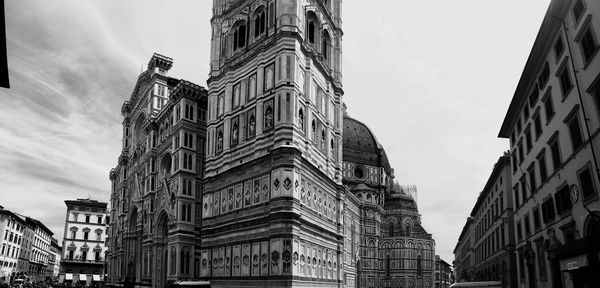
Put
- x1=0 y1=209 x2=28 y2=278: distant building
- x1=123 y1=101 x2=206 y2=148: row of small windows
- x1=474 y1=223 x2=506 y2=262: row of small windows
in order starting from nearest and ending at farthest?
1. x1=474 y1=223 x2=506 y2=262: row of small windows
2. x1=123 y1=101 x2=206 y2=148: row of small windows
3. x1=0 y1=209 x2=28 y2=278: distant building

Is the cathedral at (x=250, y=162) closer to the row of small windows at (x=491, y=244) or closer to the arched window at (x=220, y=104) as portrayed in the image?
the arched window at (x=220, y=104)

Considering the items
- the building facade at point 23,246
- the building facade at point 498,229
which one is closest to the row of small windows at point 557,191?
the building facade at point 498,229

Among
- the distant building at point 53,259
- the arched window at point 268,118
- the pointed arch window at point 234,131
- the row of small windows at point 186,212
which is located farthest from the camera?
the distant building at point 53,259

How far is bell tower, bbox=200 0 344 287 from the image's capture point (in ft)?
131

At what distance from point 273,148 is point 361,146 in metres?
96.9

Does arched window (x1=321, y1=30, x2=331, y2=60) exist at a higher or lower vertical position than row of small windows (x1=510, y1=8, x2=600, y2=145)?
higher

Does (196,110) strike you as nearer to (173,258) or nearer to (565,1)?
(173,258)

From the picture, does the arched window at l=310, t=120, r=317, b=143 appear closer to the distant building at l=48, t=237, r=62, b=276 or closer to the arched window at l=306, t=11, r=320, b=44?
the arched window at l=306, t=11, r=320, b=44

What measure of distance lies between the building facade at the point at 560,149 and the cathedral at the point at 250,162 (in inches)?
626

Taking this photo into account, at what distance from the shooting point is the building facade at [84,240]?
103 meters

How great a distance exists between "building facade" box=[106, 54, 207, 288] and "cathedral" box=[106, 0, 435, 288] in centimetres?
15

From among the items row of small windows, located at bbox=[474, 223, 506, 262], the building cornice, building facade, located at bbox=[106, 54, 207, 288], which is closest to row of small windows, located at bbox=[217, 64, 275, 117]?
building facade, located at bbox=[106, 54, 207, 288]

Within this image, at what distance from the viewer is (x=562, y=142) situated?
2625cm

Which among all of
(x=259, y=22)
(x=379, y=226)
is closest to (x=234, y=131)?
(x=259, y=22)
